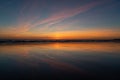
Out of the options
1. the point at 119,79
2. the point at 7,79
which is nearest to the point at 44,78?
the point at 7,79

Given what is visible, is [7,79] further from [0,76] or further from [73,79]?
[73,79]

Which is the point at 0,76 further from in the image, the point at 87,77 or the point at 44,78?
the point at 87,77

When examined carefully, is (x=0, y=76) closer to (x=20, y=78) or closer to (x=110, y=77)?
(x=20, y=78)

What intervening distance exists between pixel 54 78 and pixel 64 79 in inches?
34.0

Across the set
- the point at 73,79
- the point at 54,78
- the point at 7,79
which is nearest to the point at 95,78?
the point at 73,79

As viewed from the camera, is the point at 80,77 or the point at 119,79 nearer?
the point at 119,79

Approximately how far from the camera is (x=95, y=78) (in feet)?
41.0

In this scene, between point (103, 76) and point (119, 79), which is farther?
point (103, 76)

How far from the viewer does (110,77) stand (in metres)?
12.7

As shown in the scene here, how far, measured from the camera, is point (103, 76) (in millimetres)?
13023

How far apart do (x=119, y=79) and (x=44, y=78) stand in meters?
5.45

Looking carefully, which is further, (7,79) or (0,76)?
(0,76)

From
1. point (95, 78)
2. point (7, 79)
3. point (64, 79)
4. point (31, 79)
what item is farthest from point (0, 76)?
point (95, 78)

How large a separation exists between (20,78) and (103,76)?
6.35 m
